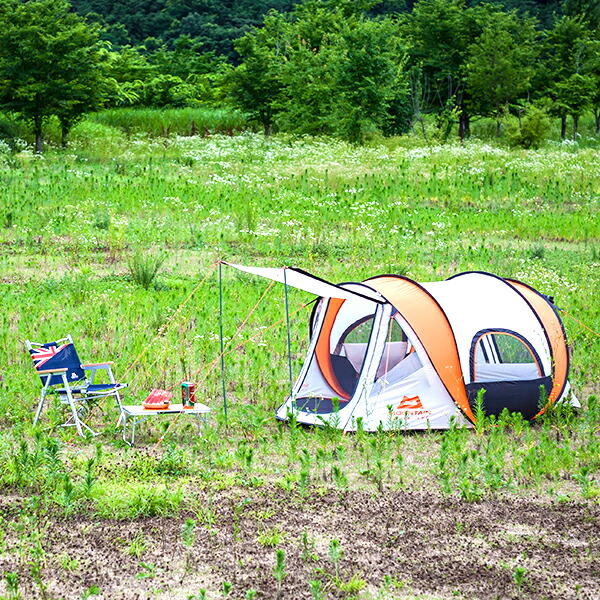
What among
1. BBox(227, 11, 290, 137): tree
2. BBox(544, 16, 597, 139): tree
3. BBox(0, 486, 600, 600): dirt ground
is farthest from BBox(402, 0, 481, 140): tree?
BBox(0, 486, 600, 600): dirt ground

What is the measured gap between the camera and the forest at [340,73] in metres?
27.0

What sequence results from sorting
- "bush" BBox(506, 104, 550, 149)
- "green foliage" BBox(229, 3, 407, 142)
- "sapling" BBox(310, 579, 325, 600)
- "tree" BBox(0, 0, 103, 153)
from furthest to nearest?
"bush" BBox(506, 104, 550, 149), "green foliage" BBox(229, 3, 407, 142), "tree" BBox(0, 0, 103, 153), "sapling" BBox(310, 579, 325, 600)

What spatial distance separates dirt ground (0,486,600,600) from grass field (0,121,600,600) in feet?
0.06

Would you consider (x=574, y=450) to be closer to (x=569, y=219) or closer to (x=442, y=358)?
(x=442, y=358)

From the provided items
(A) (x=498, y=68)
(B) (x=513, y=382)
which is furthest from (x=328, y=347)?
(A) (x=498, y=68)

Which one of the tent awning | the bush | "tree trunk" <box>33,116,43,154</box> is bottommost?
the tent awning

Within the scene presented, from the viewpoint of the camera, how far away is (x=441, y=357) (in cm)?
833

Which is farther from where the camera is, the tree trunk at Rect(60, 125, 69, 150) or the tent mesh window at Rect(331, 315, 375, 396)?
the tree trunk at Rect(60, 125, 69, 150)

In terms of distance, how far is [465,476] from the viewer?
6.84 metres

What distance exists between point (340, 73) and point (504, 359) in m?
22.7

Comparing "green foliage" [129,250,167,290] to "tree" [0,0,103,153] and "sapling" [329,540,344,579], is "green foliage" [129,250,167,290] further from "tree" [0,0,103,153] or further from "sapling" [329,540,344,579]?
"tree" [0,0,103,153]

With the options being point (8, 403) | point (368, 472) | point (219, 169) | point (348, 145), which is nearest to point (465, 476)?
point (368, 472)

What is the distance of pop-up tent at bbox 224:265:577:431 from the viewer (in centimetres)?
828

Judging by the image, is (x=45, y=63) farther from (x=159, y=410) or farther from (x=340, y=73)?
(x=159, y=410)
